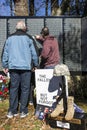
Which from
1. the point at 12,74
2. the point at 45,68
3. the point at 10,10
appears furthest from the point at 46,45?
the point at 10,10

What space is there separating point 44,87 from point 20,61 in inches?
33.2

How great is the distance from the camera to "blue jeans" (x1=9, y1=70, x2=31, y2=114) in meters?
7.51

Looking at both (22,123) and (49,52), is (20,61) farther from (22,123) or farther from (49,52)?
(22,123)

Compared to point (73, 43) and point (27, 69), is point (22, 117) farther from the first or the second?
point (73, 43)

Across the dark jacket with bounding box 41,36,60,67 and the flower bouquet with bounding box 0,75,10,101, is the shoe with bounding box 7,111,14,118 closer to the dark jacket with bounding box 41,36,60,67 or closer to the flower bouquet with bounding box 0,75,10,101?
the dark jacket with bounding box 41,36,60,67

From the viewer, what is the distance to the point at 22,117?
767 cm

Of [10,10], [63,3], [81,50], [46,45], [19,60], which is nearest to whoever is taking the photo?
[19,60]

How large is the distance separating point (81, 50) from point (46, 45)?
5.71m

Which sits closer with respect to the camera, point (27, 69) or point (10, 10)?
point (27, 69)

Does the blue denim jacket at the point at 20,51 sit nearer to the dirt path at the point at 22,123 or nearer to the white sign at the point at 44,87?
the white sign at the point at 44,87

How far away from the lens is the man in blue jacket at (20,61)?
24.3 ft

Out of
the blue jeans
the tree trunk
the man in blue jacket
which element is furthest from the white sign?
the tree trunk

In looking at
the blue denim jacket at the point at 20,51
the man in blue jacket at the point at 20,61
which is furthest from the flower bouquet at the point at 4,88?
Result: the blue denim jacket at the point at 20,51

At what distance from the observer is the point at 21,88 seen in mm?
7625
